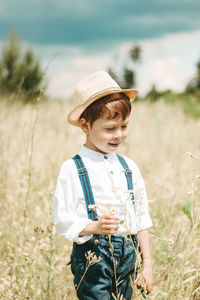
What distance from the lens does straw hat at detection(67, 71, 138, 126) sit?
5.56ft

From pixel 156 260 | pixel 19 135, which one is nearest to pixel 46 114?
pixel 19 135

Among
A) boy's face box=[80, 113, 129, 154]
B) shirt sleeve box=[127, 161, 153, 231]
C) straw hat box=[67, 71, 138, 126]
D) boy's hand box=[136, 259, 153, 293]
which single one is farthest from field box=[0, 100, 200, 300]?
straw hat box=[67, 71, 138, 126]

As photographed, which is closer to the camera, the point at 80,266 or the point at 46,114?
the point at 80,266

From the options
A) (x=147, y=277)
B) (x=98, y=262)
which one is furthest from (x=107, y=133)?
(x=147, y=277)

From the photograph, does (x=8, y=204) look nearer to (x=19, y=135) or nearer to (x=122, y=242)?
(x=122, y=242)

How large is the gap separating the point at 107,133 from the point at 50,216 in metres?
0.78

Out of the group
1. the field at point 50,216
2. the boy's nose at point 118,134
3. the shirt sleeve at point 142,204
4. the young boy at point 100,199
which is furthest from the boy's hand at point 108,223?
the boy's nose at point 118,134

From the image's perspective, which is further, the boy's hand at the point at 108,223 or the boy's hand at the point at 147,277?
the boy's hand at the point at 147,277

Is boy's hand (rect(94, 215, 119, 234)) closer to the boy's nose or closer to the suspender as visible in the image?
the suspender

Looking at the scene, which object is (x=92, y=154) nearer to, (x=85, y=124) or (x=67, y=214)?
(x=85, y=124)

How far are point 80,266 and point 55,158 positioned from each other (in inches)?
94.2

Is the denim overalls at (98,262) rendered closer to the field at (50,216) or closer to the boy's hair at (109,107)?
the field at (50,216)

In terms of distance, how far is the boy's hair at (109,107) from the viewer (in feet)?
5.50

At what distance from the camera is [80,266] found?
61.9 inches
